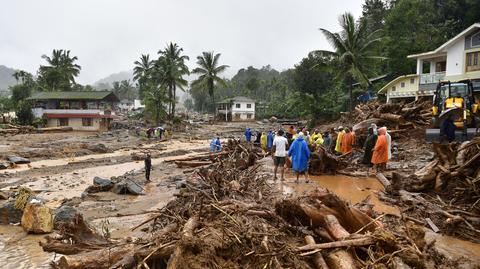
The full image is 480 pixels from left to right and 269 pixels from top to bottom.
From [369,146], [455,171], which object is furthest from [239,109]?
[455,171]

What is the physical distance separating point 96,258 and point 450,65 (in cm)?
2939

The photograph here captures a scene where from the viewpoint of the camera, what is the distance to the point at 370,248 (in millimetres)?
4238

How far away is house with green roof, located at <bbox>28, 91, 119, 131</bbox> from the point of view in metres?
45.3

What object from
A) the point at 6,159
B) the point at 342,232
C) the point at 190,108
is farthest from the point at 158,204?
the point at 190,108

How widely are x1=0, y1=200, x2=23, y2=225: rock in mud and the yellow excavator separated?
14649 millimetres

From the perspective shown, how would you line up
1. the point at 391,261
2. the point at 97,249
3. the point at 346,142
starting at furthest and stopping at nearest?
the point at 346,142 < the point at 97,249 < the point at 391,261

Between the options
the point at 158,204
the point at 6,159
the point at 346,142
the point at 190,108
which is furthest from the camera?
the point at 190,108

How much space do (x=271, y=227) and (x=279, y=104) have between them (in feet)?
195

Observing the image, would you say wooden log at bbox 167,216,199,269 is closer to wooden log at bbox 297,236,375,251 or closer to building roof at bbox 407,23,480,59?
wooden log at bbox 297,236,375,251

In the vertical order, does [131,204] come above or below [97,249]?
below

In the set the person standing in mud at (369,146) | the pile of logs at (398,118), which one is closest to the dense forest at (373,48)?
the pile of logs at (398,118)

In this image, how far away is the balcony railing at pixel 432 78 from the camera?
90.9 feet

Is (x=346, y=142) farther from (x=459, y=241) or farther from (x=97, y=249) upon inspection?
(x=97, y=249)

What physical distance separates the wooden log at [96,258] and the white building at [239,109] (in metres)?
62.7
